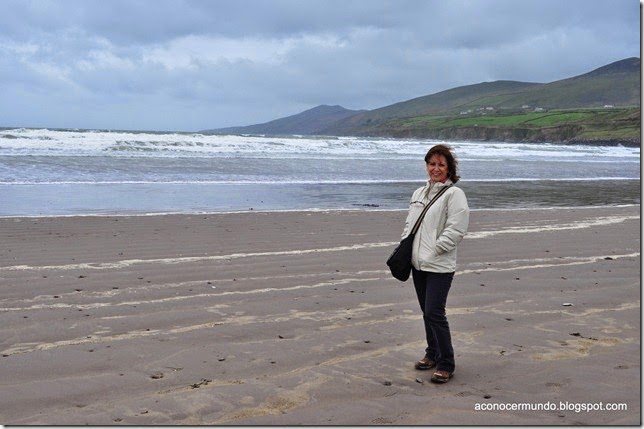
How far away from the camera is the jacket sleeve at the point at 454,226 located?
14.7 ft

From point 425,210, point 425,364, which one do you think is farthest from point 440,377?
point 425,210

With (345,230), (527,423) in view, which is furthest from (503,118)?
(527,423)

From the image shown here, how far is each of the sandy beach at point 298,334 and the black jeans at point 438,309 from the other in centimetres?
18

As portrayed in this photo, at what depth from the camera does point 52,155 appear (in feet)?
102

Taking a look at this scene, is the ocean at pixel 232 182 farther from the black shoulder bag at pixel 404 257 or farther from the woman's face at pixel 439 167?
the woman's face at pixel 439 167

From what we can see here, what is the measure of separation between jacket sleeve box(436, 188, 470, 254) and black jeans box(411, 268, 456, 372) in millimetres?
230

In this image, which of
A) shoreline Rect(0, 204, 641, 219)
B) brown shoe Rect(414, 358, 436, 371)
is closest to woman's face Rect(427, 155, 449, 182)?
brown shoe Rect(414, 358, 436, 371)

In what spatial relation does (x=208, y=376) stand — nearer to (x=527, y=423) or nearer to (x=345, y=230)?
(x=527, y=423)

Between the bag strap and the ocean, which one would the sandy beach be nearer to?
the bag strap

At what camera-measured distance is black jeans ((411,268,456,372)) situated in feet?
15.1

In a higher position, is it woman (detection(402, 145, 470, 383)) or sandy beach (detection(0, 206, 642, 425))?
woman (detection(402, 145, 470, 383))

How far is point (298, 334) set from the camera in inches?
223

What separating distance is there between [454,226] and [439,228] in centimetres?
13

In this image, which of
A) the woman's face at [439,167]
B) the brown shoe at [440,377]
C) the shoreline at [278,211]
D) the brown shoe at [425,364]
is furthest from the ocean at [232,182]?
the brown shoe at [440,377]
